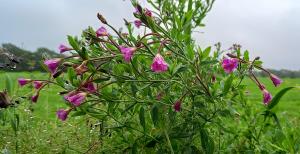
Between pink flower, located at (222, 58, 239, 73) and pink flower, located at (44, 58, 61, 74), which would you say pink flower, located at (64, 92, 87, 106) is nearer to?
pink flower, located at (44, 58, 61, 74)

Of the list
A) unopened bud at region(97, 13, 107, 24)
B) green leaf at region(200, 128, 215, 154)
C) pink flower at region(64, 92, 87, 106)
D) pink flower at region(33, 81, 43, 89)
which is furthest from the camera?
pink flower at region(33, 81, 43, 89)

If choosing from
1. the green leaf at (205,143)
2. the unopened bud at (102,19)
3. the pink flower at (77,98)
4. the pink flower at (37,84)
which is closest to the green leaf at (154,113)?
the green leaf at (205,143)

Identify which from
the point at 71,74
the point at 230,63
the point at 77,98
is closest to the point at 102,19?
the point at 71,74

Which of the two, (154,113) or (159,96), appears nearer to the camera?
(154,113)

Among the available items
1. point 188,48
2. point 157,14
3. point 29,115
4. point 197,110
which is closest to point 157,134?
point 197,110

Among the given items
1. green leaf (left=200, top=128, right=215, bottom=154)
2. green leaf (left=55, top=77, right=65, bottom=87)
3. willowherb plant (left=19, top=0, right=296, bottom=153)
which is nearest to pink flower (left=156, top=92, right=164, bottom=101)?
willowherb plant (left=19, top=0, right=296, bottom=153)

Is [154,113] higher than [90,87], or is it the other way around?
[90,87]

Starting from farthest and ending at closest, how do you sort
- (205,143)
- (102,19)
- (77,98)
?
(205,143)
(102,19)
(77,98)

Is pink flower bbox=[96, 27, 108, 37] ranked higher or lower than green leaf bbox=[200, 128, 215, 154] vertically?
higher

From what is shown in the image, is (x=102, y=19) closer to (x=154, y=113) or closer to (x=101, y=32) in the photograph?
(x=101, y=32)

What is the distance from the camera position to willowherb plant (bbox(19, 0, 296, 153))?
8.50 feet

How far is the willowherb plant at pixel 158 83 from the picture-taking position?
2592 millimetres

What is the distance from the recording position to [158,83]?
Answer: 8.98 ft

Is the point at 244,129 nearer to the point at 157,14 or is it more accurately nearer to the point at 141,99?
the point at 141,99
